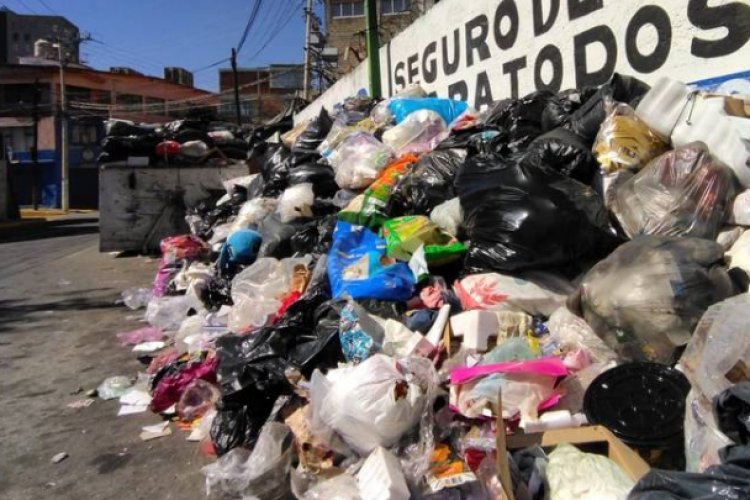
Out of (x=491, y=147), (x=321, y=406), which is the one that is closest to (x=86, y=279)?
(x=491, y=147)

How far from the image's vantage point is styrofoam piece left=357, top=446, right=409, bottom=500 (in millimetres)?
1882

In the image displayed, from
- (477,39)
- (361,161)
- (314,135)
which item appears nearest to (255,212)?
(361,161)

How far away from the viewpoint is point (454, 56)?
6531mm

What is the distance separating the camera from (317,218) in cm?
496

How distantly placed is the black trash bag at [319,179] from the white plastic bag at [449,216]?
197 cm

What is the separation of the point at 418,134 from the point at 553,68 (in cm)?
118

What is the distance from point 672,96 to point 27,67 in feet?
113

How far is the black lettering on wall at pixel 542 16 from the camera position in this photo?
4.73 m

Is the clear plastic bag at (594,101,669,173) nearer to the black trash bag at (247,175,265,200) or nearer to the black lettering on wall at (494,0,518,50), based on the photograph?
the black lettering on wall at (494,0,518,50)

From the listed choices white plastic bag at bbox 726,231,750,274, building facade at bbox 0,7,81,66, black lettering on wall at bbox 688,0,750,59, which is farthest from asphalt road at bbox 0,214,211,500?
building facade at bbox 0,7,81,66

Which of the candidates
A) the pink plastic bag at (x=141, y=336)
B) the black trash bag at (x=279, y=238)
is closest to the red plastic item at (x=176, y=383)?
the pink plastic bag at (x=141, y=336)

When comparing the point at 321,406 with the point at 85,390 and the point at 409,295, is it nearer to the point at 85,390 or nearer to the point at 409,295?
the point at 409,295

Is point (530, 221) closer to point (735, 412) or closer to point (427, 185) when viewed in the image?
point (427, 185)

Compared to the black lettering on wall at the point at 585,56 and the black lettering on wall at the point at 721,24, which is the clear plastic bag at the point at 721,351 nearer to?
the black lettering on wall at the point at 721,24
